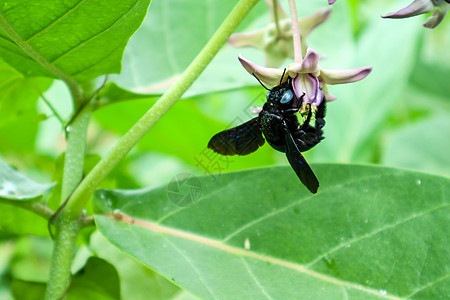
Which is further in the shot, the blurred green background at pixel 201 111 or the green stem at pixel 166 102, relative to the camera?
the blurred green background at pixel 201 111

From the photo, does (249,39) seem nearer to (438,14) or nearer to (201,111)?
(438,14)

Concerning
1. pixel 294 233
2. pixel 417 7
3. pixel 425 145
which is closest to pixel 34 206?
pixel 294 233

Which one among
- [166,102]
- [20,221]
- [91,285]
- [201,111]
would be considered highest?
[166,102]

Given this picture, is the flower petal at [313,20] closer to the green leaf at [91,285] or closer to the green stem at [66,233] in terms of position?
the green stem at [66,233]

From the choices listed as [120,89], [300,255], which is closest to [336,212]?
[300,255]

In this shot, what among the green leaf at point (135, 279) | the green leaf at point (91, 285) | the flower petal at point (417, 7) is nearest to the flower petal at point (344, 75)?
the flower petal at point (417, 7)

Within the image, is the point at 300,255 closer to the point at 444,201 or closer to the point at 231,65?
the point at 444,201
